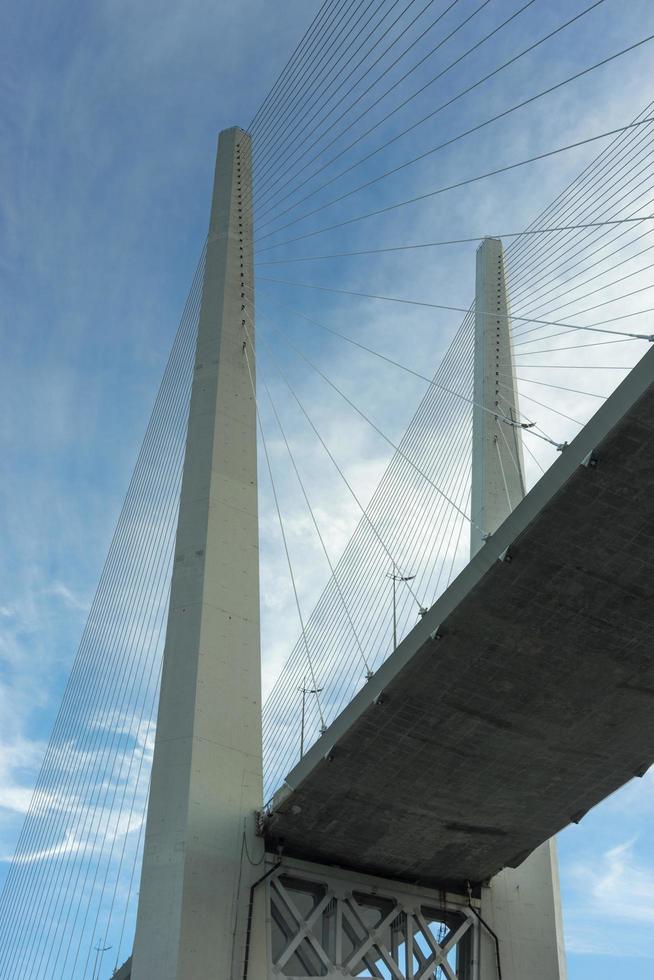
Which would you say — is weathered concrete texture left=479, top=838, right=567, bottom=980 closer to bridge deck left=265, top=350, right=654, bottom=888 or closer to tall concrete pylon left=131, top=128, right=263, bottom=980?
bridge deck left=265, top=350, right=654, bottom=888

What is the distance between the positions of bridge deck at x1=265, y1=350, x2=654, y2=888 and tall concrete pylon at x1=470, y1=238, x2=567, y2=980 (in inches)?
38.1

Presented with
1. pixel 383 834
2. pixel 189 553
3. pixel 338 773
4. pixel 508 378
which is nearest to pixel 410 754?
pixel 338 773

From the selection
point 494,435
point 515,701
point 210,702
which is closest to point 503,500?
point 494,435

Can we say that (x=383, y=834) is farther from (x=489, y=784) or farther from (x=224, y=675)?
(x=224, y=675)

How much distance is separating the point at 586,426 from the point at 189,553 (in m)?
8.68

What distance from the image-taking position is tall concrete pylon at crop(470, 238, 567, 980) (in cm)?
1920

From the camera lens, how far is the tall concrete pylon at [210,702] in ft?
50.8

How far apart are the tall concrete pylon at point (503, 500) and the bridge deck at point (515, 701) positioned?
0.97 m

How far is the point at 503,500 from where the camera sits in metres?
21.8

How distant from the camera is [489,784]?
1686cm

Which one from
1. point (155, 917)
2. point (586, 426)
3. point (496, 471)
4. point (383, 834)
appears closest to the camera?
point (586, 426)

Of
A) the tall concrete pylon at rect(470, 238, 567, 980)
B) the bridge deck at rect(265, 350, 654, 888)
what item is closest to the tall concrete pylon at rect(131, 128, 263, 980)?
the bridge deck at rect(265, 350, 654, 888)

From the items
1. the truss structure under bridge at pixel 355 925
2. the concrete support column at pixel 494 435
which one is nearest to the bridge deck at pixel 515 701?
the truss structure under bridge at pixel 355 925

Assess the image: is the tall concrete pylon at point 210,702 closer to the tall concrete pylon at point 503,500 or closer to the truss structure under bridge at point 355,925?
the truss structure under bridge at point 355,925
